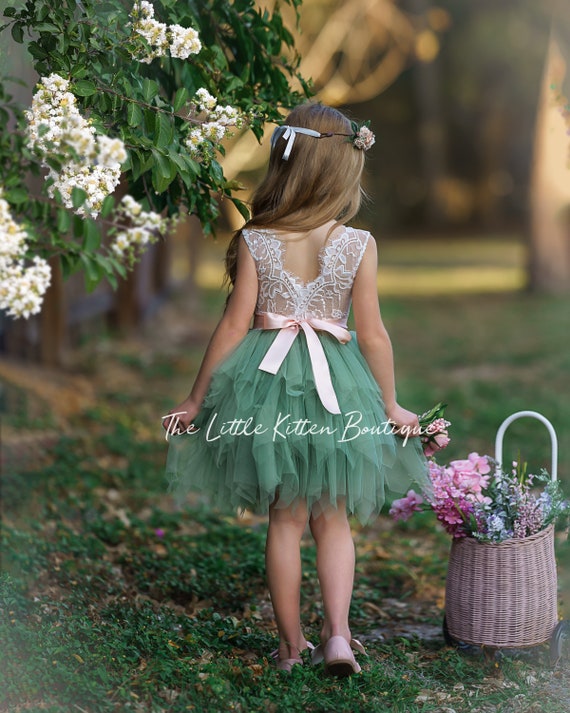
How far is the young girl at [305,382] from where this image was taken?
288 centimetres

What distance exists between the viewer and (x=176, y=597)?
370 cm

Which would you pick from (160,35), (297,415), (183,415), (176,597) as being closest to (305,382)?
(297,415)

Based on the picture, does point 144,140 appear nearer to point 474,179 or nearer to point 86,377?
point 86,377

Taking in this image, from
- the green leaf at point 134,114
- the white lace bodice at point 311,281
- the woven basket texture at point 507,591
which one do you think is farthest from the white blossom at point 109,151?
the woven basket texture at point 507,591

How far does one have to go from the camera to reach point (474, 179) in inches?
1085

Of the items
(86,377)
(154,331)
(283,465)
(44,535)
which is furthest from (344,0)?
(283,465)

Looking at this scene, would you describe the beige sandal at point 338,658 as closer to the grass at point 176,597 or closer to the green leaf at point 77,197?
the grass at point 176,597

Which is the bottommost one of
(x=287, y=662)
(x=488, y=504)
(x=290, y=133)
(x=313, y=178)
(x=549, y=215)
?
(x=287, y=662)

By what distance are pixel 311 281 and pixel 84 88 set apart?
34.1 inches

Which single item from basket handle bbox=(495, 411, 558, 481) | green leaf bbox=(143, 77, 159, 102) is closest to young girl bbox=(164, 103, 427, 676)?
basket handle bbox=(495, 411, 558, 481)

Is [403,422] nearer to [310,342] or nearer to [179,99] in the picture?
[310,342]

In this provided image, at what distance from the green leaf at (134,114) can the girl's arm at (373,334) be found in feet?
2.55

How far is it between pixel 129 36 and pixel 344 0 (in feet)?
36.7

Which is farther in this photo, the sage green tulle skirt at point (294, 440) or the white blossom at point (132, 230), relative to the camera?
the sage green tulle skirt at point (294, 440)
